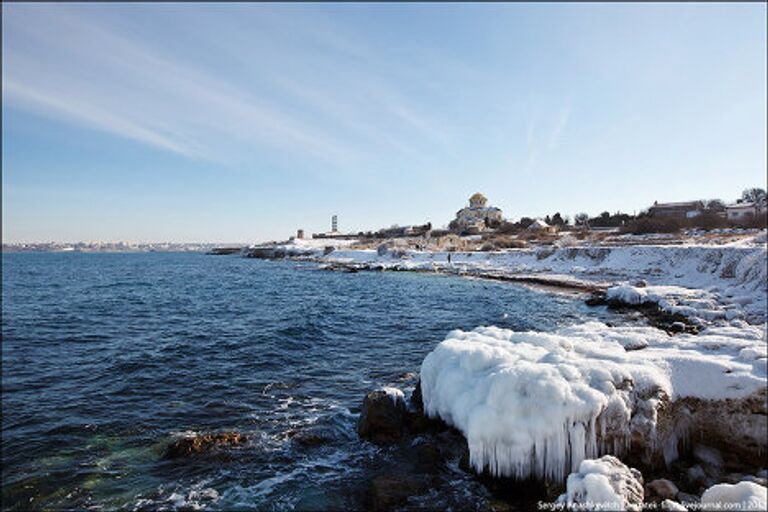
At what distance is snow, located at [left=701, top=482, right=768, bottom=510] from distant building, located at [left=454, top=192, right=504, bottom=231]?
402 feet

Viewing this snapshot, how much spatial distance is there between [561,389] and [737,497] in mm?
2698

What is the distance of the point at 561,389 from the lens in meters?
7.92

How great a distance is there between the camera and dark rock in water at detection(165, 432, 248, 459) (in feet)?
33.3

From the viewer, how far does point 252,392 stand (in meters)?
14.2

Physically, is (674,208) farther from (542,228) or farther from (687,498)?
(687,498)

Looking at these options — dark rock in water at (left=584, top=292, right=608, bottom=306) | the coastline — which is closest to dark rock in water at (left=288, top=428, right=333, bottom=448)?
the coastline

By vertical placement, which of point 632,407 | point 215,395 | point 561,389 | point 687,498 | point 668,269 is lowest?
point 215,395

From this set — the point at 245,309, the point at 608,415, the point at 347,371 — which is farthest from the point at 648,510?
the point at 245,309

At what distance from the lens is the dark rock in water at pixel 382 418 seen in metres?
10.6

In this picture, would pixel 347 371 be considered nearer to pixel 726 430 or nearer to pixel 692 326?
pixel 726 430

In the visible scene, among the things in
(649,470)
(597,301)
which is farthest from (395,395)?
(597,301)

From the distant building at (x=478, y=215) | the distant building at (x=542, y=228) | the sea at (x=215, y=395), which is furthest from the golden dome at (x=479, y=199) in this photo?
the sea at (x=215, y=395)

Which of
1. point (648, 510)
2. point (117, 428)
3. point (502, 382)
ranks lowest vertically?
point (117, 428)

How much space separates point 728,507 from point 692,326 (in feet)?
52.7
